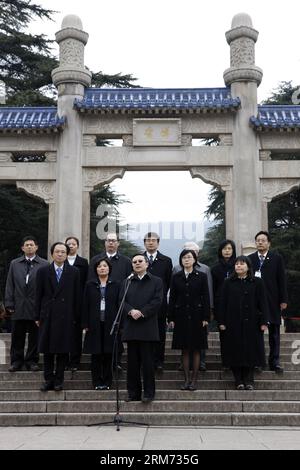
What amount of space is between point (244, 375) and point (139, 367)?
128cm

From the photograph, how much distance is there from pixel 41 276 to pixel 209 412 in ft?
7.65

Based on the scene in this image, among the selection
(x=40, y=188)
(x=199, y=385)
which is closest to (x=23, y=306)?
(x=199, y=385)

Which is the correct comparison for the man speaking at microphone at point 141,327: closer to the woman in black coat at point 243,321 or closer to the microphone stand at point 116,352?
the microphone stand at point 116,352

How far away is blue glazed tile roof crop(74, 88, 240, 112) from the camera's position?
1165 centimetres

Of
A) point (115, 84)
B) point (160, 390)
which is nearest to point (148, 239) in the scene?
point (160, 390)

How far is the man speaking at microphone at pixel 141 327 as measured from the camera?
586 cm

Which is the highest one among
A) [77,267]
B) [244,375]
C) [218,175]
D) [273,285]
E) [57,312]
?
[218,175]

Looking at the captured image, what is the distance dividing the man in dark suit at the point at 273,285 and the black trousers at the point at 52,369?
97.6 inches

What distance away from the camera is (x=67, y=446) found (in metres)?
4.38

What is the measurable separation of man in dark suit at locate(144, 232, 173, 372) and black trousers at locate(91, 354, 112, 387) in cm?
70

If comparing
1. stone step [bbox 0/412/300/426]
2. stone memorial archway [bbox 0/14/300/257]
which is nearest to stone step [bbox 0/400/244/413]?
stone step [bbox 0/412/300/426]

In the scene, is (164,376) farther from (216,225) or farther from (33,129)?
(216,225)

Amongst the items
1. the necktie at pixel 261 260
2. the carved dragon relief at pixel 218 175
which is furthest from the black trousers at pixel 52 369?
the carved dragon relief at pixel 218 175

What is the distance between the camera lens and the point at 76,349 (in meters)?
6.48
